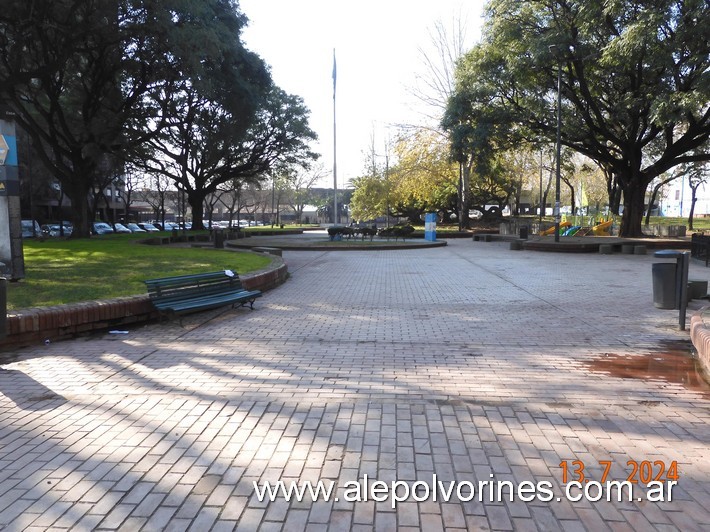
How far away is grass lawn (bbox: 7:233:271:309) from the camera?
8219 mm

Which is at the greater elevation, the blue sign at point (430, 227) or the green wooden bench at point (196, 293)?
the blue sign at point (430, 227)

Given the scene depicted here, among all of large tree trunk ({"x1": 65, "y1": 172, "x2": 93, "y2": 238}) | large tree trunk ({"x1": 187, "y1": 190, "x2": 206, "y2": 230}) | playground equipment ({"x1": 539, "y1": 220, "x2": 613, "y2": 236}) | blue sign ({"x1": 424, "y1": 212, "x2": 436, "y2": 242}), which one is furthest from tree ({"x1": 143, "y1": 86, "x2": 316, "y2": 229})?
playground equipment ({"x1": 539, "y1": 220, "x2": 613, "y2": 236})

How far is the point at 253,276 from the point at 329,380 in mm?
5975

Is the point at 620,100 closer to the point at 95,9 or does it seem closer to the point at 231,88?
the point at 231,88

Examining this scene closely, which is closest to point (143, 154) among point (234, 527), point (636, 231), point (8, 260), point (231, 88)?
point (231, 88)

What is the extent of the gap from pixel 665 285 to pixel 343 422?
6096mm

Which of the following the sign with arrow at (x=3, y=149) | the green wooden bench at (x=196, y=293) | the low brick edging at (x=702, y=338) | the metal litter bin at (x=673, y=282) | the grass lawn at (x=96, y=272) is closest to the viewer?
the low brick edging at (x=702, y=338)

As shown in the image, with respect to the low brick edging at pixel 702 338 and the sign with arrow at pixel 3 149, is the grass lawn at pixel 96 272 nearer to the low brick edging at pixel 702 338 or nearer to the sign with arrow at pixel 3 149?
the sign with arrow at pixel 3 149

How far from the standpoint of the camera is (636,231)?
94.7 feet

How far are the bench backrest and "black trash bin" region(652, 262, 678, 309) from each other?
268 inches

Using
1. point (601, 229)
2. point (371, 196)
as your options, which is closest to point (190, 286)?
point (601, 229)

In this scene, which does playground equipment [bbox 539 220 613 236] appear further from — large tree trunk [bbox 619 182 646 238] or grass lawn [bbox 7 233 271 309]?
grass lawn [bbox 7 233 271 309]

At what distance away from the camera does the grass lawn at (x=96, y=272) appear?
27.0 ft

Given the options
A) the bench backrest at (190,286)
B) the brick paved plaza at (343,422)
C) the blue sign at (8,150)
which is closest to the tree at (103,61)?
the blue sign at (8,150)
